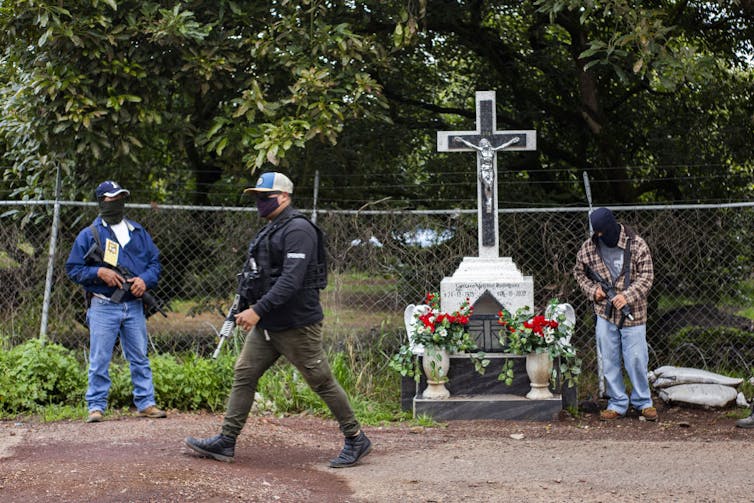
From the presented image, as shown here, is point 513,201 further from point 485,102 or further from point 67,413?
point 67,413

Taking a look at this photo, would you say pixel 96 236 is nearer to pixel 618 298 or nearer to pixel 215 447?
pixel 215 447

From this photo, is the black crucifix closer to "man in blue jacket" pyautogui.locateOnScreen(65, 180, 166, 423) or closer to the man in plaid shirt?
the man in plaid shirt

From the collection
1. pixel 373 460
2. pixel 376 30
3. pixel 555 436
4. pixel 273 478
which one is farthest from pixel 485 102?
pixel 273 478

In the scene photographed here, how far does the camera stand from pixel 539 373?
25.1 feet

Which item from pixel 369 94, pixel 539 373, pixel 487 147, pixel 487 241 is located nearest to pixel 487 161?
pixel 487 147

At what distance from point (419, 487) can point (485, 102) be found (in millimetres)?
4335

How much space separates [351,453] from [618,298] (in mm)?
2766

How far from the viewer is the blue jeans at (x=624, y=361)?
7584 mm

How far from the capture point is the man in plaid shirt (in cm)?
754

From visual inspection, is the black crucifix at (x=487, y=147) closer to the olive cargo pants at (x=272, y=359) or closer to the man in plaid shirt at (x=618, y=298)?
the man in plaid shirt at (x=618, y=298)

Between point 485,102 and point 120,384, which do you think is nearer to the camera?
point 120,384

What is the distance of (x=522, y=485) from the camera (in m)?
5.50

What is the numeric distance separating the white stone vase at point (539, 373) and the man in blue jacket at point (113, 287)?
3063 mm

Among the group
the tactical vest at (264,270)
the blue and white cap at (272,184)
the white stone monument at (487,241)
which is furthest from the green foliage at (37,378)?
the white stone monument at (487,241)
